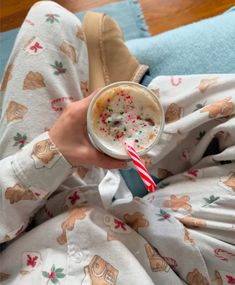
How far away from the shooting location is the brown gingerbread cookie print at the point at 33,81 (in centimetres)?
76

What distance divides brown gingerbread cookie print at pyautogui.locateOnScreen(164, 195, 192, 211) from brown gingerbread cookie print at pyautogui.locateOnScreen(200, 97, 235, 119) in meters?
0.15

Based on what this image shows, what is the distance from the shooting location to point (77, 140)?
638mm

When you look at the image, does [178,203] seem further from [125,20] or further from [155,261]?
[125,20]

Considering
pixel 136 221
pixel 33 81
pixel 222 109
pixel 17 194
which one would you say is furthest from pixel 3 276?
pixel 222 109

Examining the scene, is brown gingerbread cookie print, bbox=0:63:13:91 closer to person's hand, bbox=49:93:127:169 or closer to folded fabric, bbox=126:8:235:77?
person's hand, bbox=49:93:127:169

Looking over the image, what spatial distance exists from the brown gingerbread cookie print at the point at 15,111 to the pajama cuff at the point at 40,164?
0.10 meters

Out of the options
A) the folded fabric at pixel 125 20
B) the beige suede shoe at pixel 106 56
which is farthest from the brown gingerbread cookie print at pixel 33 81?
the folded fabric at pixel 125 20

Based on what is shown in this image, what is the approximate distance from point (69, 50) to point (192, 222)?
40 cm

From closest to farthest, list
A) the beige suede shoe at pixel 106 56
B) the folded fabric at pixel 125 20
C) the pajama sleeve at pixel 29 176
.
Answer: the pajama sleeve at pixel 29 176 < the beige suede shoe at pixel 106 56 < the folded fabric at pixel 125 20

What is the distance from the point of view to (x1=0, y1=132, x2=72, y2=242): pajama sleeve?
650 mm

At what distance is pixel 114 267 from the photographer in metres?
0.63

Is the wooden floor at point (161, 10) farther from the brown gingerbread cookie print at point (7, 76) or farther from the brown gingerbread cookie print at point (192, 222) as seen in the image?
the brown gingerbread cookie print at point (192, 222)

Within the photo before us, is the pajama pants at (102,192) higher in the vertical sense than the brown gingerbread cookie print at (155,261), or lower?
higher

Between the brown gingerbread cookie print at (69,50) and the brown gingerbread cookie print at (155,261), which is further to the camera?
the brown gingerbread cookie print at (69,50)
